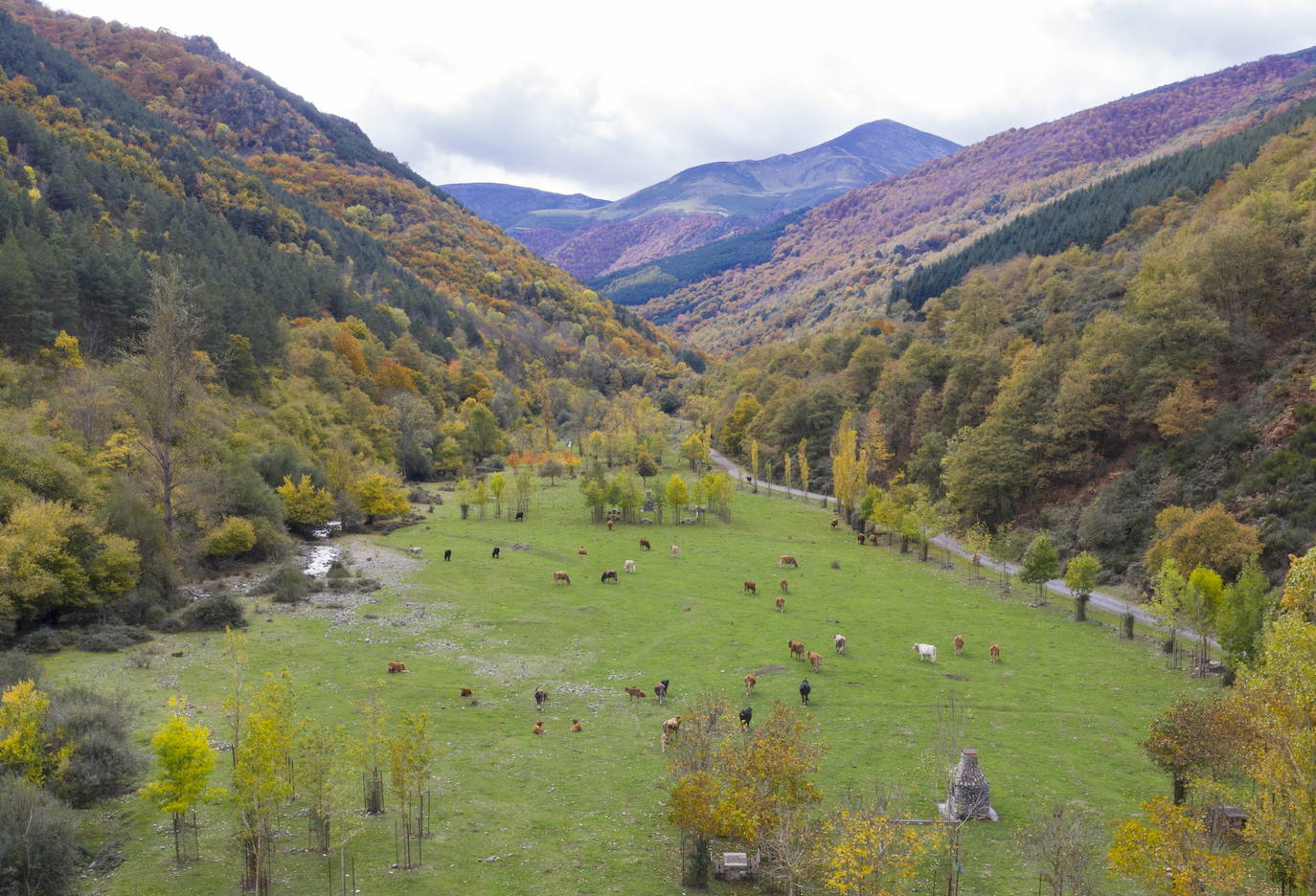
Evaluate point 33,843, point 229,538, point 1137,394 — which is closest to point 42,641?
point 229,538

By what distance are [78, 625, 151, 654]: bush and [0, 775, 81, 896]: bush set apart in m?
21.5

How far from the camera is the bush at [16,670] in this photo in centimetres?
2658

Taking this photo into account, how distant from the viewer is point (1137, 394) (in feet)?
232

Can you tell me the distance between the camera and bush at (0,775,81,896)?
17828mm

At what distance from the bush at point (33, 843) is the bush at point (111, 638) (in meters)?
21.5

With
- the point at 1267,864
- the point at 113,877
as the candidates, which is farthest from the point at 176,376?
the point at 1267,864

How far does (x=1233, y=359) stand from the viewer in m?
67.1

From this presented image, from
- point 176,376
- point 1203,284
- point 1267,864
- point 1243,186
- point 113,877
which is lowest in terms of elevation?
point 113,877

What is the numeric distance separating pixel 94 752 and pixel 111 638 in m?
18.5

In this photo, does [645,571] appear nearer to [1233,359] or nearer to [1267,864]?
[1267,864]

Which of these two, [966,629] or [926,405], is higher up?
[926,405]

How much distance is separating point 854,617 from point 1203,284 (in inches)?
1981

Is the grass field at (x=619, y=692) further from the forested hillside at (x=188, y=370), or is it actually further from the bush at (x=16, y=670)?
the forested hillside at (x=188, y=370)

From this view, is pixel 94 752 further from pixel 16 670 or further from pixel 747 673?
pixel 747 673
